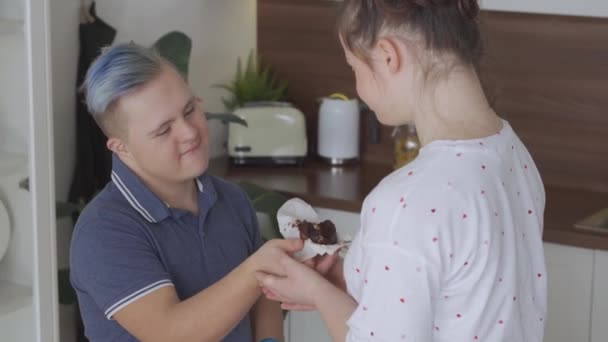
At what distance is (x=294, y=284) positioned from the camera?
163 centimetres

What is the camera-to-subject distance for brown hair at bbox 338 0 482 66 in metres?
1.41

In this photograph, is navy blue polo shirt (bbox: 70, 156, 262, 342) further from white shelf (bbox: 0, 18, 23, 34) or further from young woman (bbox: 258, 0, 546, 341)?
white shelf (bbox: 0, 18, 23, 34)

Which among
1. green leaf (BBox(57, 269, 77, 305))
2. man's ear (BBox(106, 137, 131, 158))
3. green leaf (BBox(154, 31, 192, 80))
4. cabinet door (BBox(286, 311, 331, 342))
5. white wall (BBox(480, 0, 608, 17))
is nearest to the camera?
man's ear (BBox(106, 137, 131, 158))

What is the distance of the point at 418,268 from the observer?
1.36 m

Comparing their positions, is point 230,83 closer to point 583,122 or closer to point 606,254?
point 583,122

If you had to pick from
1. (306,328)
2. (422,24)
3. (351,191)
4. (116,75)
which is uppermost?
(422,24)

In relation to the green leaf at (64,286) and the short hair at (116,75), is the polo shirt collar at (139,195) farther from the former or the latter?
the green leaf at (64,286)

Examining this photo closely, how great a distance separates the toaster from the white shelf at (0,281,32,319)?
39.6 inches

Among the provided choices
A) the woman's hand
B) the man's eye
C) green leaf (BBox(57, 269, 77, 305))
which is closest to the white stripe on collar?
the man's eye

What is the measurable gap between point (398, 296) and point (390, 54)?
33 cm

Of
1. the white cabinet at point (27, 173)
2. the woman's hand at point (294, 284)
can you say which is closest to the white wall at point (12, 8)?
the white cabinet at point (27, 173)

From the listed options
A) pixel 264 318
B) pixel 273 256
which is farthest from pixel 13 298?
pixel 273 256

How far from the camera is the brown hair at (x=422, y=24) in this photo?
141 centimetres

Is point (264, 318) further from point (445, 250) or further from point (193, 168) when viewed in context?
point (445, 250)
